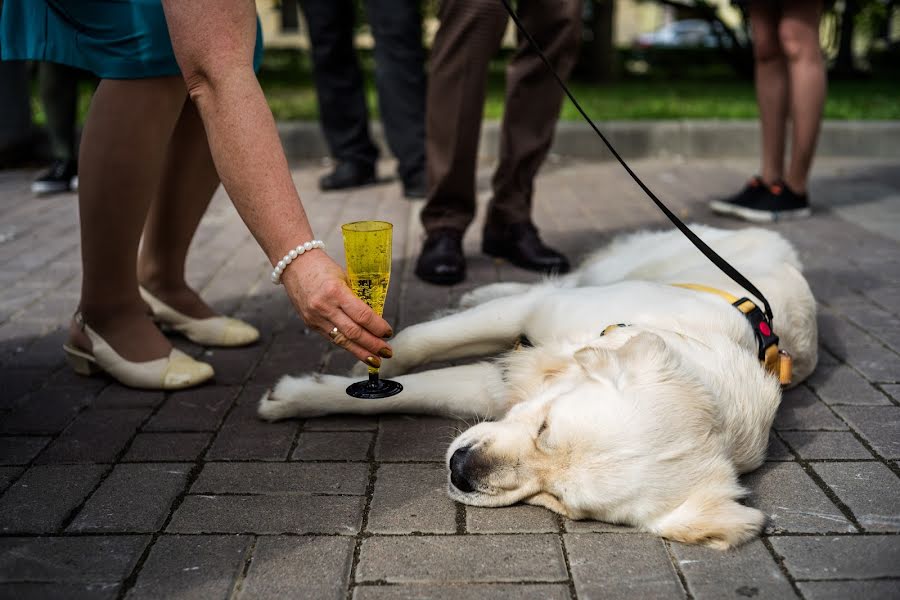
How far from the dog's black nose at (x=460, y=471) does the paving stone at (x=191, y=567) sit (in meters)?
0.45

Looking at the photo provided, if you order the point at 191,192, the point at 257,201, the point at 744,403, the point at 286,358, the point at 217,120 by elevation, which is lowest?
the point at 286,358

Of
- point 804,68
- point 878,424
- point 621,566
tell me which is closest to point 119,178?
point 621,566

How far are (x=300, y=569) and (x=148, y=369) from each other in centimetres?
128

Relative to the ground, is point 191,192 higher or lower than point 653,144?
higher

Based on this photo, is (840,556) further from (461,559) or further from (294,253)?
(294,253)

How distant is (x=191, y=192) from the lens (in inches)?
132

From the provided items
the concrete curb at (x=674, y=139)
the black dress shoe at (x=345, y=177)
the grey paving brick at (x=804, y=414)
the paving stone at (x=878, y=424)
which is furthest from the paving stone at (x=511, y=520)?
the concrete curb at (x=674, y=139)

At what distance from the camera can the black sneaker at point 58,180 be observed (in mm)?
6332

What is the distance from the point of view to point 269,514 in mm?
2307

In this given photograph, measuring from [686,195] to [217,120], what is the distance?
4564 millimetres

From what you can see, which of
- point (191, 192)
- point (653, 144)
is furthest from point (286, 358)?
point (653, 144)

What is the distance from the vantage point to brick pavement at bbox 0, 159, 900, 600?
2.04 metres

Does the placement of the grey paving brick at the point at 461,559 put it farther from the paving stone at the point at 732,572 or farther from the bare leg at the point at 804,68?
the bare leg at the point at 804,68

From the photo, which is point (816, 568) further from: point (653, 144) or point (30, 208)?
point (653, 144)
